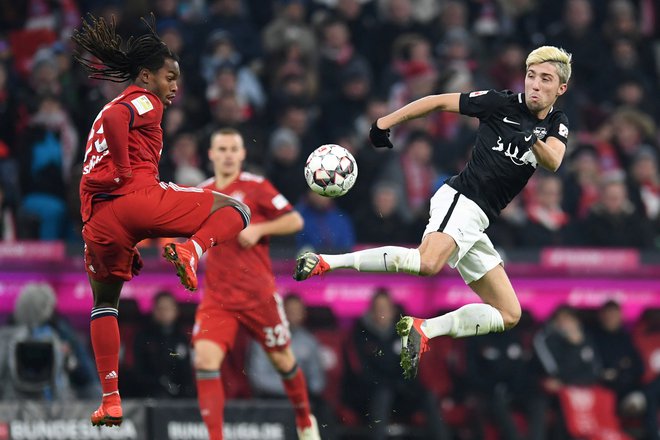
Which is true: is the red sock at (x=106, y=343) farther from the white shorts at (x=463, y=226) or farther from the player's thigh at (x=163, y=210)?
the white shorts at (x=463, y=226)

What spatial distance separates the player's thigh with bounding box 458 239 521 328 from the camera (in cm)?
926

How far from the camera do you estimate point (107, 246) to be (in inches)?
343

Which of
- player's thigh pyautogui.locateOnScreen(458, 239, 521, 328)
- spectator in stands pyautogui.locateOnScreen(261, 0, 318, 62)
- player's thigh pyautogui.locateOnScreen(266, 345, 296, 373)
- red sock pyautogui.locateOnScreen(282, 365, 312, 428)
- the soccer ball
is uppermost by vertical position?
spectator in stands pyautogui.locateOnScreen(261, 0, 318, 62)

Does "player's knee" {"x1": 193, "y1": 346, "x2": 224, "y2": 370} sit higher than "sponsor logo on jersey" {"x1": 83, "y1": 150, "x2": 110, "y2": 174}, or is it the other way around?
"sponsor logo on jersey" {"x1": 83, "y1": 150, "x2": 110, "y2": 174}

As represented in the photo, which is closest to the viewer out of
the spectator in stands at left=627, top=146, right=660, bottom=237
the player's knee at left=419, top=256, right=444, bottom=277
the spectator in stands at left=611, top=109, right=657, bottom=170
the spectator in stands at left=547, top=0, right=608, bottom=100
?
the player's knee at left=419, top=256, right=444, bottom=277

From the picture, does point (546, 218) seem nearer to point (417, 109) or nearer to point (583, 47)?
point (583, 47)

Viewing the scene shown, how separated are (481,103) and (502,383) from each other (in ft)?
14.5

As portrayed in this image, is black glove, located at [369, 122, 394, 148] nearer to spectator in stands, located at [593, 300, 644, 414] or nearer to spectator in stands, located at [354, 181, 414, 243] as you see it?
spectator in stands, located at [354, 181, 414, 243]

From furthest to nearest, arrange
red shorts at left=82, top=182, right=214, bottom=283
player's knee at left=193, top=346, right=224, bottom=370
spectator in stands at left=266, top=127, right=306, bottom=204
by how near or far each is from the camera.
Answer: spectator in stands at left=266, top=127, right=306, bottom=204 < player's knee at left=193, top=346, right=224, bottom=370 < red shorts at left=82, top=182, right=214, bottom=283

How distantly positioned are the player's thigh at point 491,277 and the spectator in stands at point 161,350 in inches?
147

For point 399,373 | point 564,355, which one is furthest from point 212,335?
point 564,355

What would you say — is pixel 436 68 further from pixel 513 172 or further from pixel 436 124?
pixel 513 172

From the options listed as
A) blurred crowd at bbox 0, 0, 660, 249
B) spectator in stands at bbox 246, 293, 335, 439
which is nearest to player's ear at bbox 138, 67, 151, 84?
spectator in stands at bbox 246, 293, 335, 439

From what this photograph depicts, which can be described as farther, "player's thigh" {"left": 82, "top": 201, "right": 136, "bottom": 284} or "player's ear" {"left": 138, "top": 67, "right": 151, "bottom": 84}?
"player's ear" {"left": 138, "top": 67, "right": 151, "bottom": 84}
